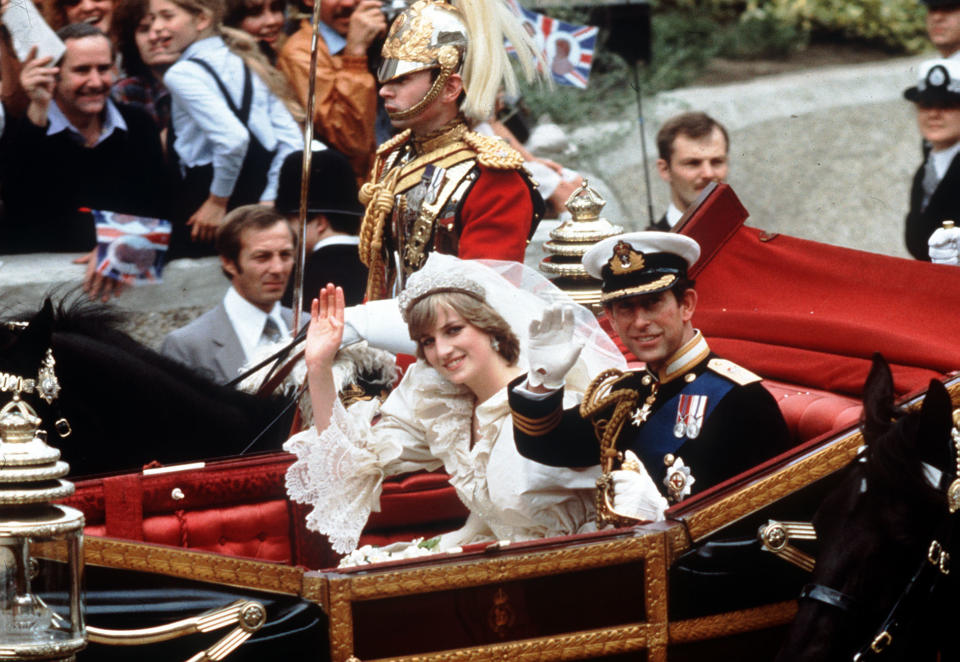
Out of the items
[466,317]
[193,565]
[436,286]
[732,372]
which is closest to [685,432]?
[732,372]

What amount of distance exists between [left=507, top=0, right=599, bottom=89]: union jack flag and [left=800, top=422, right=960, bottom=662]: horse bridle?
5.64 metres

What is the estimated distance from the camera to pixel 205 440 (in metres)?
4.78

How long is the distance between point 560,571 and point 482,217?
1696mm

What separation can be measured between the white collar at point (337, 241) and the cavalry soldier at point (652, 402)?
2.71 meters

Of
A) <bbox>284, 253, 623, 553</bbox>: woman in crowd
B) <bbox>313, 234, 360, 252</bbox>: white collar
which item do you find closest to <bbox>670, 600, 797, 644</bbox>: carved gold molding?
<bbox>284, 253, 623, 553</bbox>: woman in crowd

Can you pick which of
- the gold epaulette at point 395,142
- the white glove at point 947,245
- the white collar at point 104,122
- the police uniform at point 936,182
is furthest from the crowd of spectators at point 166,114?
the white glove at point 947,245

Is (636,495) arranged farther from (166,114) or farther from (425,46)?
(166,114)

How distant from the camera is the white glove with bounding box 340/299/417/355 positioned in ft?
16.1

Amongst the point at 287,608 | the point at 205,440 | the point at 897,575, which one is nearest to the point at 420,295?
the point at 205,440

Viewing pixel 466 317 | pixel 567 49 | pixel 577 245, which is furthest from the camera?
pixel 567 49

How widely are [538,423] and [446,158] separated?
140 centimetres

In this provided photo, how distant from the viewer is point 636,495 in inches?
159

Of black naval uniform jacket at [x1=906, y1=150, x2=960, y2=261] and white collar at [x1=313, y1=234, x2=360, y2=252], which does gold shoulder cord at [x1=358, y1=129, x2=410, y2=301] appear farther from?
black naval uniform jacket at [x1=906, y1=150, x2=960, y2=261]

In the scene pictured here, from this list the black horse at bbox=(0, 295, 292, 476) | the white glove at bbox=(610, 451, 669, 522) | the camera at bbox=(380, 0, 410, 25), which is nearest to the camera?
the white glove at bbox=(610, 451, 669, 522)
